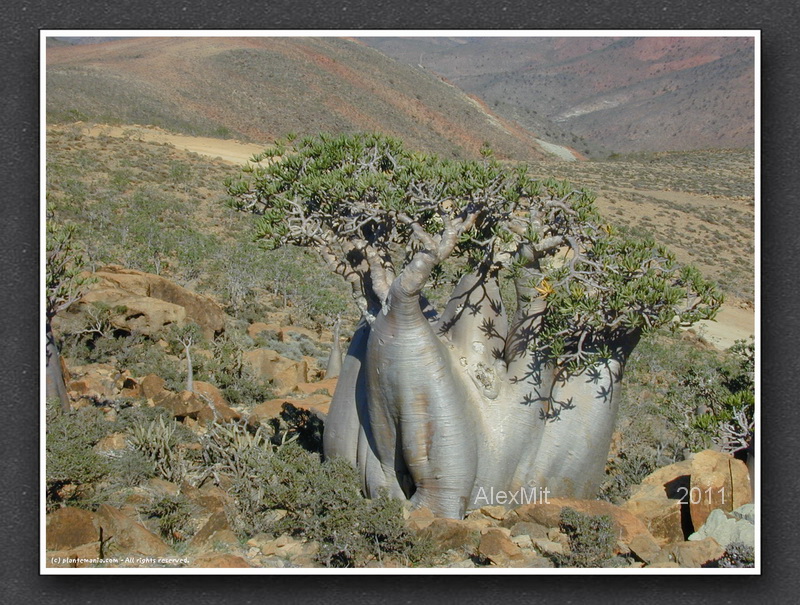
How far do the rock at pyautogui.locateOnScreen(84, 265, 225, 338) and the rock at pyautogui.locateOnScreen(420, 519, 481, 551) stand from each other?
247 inches

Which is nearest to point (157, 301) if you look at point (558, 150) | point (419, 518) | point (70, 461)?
point (70, 461)

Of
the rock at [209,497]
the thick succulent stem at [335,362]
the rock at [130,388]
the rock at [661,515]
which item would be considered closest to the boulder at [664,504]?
the rock at [661,515]

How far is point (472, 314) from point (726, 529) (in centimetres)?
213

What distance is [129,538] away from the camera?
5.20 m

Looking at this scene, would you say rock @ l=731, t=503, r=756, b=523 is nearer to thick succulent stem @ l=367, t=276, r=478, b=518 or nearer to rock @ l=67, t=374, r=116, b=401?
thick succulent stem @ l=367, t=276, r=478, b=518

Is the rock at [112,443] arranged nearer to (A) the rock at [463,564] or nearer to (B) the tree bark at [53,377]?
(B) the tree bark at [53,377]

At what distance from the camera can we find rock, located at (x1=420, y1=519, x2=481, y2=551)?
537 cm

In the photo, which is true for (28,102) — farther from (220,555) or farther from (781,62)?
(781,62)

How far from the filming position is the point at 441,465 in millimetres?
5723

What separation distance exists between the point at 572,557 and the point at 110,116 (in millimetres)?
26279

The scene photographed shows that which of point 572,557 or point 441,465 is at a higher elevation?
point 441,465

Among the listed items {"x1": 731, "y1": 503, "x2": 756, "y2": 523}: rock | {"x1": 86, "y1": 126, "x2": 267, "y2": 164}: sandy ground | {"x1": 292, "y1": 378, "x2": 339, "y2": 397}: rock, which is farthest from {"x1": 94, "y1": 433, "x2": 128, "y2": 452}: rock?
{"x1": 86, "y1": 126, "x2": 267, "y2": 164}: sandy ground

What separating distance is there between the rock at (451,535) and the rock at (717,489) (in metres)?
1.47

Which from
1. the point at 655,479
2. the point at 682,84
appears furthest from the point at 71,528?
the point at 682,84
